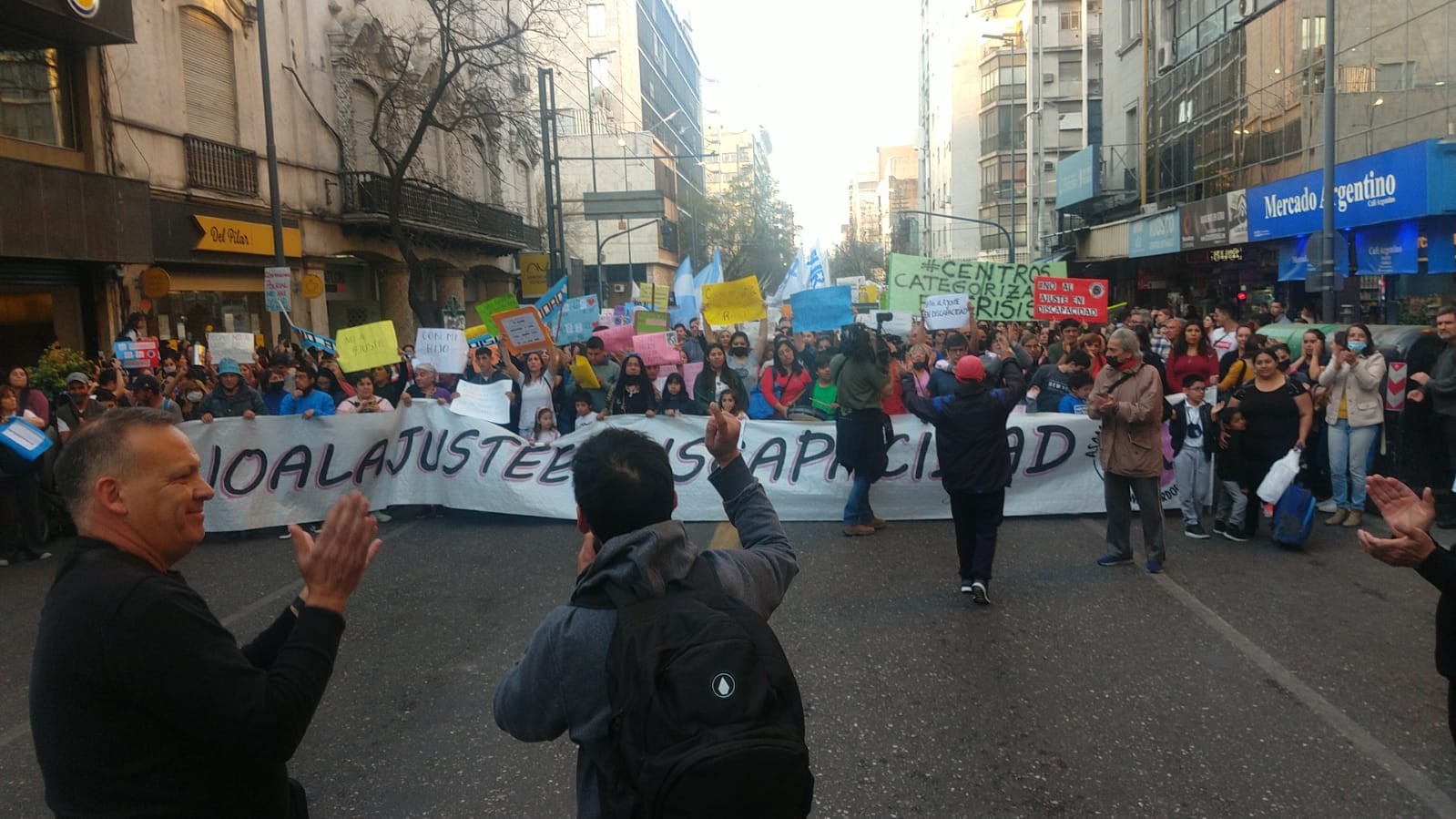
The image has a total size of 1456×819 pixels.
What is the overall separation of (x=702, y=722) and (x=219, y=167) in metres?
23.6

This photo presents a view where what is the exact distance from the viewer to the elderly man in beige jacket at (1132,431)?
7.67 m

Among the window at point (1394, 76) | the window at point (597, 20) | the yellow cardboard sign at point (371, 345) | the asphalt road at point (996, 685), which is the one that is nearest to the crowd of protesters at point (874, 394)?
the yellow cardboard sign at point (371, 345)

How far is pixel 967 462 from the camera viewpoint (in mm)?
7105

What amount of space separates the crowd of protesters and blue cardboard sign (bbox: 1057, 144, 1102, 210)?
26366 mm

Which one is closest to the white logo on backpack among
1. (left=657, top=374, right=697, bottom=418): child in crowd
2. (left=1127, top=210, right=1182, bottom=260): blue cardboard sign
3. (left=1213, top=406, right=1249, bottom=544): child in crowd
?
(left=1213, top=406, right=1249, bottom=544): child in crowd

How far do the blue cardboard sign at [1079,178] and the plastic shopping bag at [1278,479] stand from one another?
31.5 m

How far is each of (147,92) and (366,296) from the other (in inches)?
510

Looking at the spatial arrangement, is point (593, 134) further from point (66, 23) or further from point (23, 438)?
point (23, 438)

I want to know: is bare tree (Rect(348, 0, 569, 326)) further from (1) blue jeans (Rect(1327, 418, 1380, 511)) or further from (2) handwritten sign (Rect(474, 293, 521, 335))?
(1) blue jeans (Rect(1327, 418, 1380, 511))

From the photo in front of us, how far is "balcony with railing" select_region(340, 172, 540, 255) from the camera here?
28438 millimetres

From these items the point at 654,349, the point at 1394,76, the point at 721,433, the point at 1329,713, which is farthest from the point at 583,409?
the point at 1394,76

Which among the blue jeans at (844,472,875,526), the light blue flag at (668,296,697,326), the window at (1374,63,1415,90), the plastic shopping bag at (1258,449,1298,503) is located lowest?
the blue jeans at (844,472,875,526)

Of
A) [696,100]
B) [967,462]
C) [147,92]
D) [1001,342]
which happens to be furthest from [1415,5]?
[696,100]

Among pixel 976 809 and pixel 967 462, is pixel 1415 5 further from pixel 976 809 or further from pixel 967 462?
pixel 976 809
